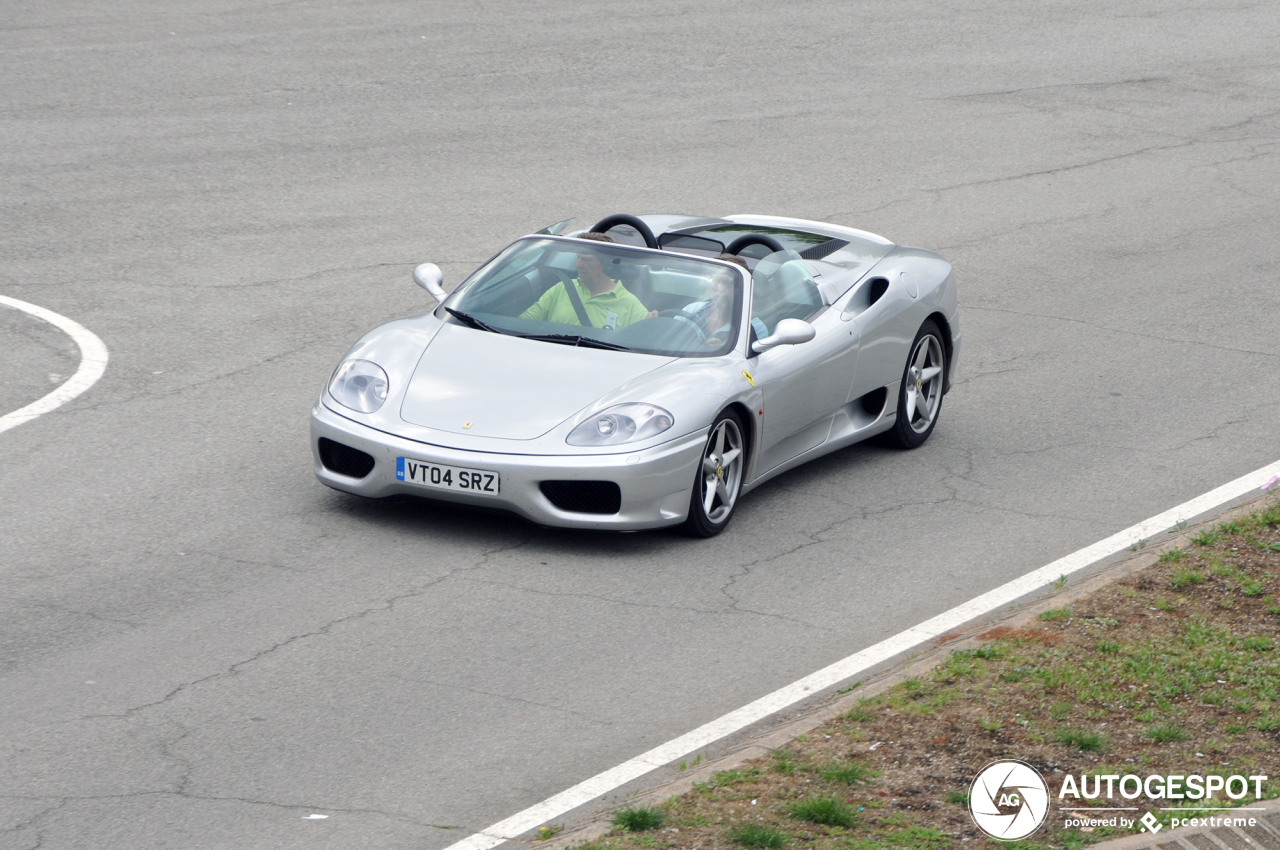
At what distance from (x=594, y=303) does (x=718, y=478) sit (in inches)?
47.8

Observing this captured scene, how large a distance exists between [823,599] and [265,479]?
301 centimetres

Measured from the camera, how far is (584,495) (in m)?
7.68

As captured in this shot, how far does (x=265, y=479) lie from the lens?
8.60m

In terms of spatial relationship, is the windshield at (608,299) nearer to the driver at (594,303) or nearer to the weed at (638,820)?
the driver at (594,303)

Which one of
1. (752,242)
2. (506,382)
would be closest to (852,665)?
(506,382)

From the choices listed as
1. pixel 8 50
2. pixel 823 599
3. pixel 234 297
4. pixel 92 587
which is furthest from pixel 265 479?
pixel 8 50

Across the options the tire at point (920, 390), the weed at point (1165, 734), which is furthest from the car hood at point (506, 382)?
the weed at point (1165, 734)

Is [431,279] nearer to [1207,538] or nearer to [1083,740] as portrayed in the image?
[1207,538]

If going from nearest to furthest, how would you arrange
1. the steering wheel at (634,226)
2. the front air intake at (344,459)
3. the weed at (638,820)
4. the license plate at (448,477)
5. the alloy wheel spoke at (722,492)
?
1. the weed at (638,820)
2. the license plate at (448,477)
3. the front air intake at (344,459)
4. the alloy wheel spoke at (722,492)
5. the steering wheel at (634,226)

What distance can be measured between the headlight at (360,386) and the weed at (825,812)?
11.5 feet

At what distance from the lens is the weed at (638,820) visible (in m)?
5.07

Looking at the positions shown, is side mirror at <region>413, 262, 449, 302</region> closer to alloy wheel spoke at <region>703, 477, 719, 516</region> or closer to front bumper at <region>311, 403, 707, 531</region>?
front bumper at <region>311, 403, 707, 531</region>

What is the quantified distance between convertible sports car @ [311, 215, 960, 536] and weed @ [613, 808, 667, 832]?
2.63 metres

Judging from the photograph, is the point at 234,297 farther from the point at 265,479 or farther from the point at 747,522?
the point at 747,522
